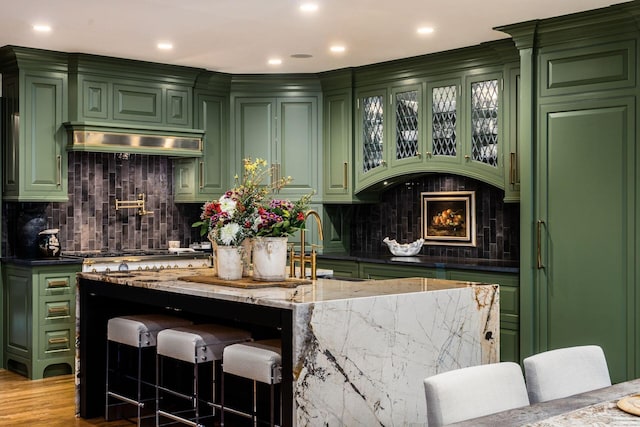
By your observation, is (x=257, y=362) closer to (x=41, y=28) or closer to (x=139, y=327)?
(x=139, y=327)

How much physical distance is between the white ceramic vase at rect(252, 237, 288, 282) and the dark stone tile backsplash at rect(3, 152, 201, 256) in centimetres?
296

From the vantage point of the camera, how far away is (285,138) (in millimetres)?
7102

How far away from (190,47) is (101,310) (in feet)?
7.24

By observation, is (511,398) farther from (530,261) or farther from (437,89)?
(437,89)

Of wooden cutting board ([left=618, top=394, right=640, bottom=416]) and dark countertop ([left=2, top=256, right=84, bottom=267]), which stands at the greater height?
dark countertop ([left=2, top=256, right=84, bottom=267])

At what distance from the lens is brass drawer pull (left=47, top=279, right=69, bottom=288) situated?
595cm

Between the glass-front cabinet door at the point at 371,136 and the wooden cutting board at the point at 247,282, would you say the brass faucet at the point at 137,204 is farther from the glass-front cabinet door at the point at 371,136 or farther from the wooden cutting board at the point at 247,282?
the wooden cutting board at the point at 247,282

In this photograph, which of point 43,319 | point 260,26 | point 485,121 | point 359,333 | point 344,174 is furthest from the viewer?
point 344,174

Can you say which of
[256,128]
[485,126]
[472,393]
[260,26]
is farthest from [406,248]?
[472,393]

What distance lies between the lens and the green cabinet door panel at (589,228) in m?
4.76

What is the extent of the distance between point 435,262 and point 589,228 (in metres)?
1.31

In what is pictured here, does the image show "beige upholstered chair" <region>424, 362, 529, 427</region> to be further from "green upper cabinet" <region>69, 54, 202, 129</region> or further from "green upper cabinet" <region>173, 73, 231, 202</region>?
"green upper cabinet" <region>173, 73, 231, 202</region>

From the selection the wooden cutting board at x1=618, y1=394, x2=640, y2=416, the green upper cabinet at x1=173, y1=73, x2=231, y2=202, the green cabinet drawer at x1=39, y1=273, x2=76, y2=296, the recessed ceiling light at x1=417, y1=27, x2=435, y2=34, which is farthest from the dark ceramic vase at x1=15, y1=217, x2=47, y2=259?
the wooden cutting board at x1=618, y1=394, x2=640, y2=416

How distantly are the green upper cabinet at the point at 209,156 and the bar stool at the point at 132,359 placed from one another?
88.6 inches
